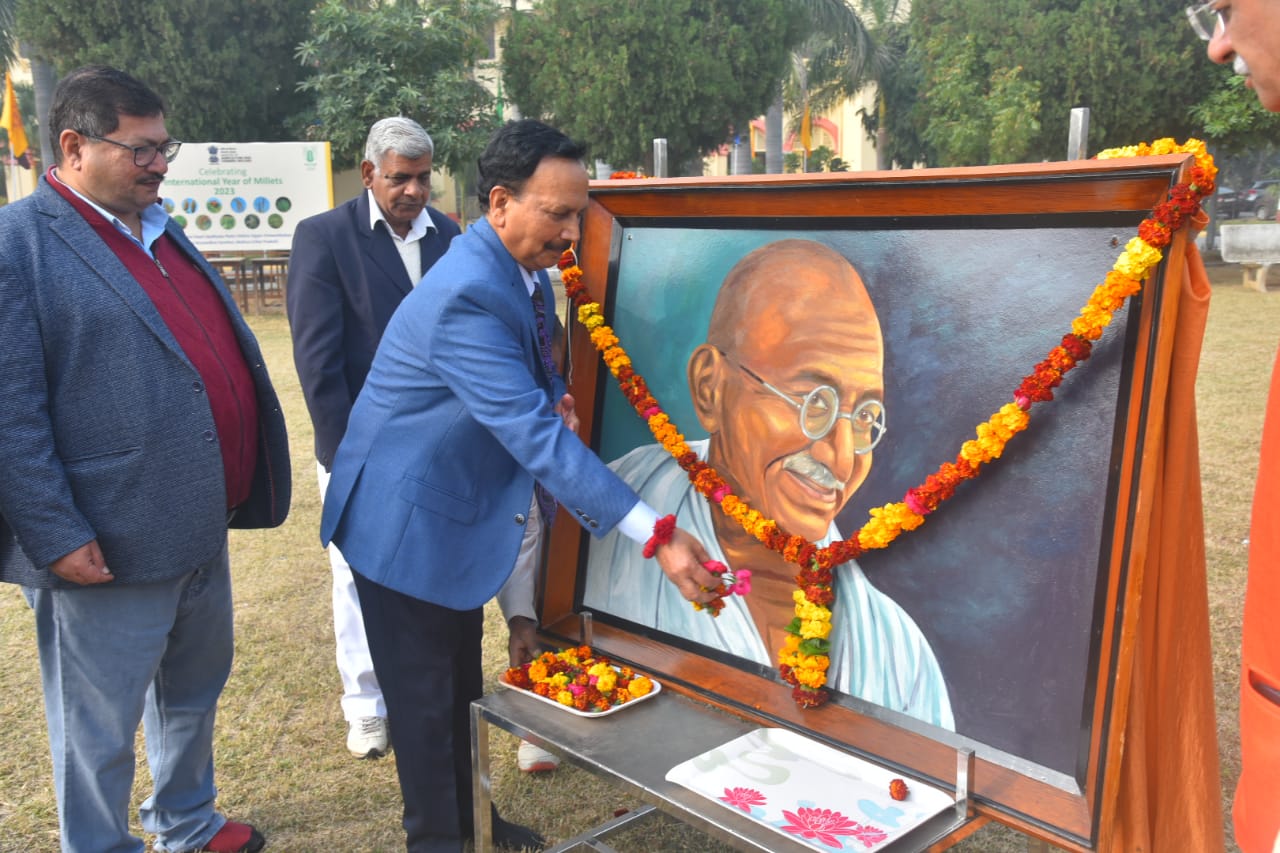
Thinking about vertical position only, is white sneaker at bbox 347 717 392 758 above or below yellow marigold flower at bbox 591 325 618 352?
below

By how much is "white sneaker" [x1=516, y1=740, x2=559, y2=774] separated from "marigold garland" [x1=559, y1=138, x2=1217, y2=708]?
142 cm

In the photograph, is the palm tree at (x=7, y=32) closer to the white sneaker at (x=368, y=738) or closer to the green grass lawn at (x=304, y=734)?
the green grass lawn at (x=304, y=734)

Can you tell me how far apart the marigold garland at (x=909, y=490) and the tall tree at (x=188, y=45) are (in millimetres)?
19251

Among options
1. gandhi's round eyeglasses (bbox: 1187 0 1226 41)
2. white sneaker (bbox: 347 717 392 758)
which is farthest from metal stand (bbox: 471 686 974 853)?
gandhi's round eyeglasses (bbox: 1187 0 1226 41)

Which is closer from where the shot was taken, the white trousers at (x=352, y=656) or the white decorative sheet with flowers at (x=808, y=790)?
the white decorative sheet with flowers at (x=808, y=790)

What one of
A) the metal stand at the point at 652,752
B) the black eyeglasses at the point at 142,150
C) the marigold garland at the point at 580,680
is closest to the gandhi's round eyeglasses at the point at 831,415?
the metal stand at the point at 652,752

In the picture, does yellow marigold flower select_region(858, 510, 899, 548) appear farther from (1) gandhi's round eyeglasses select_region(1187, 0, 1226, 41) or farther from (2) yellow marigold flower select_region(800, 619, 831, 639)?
(1) gandhi's round eyeglasses select_region(1187, 0, 1226, 41)

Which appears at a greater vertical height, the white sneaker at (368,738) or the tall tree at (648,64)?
the tall tree at (648,64)

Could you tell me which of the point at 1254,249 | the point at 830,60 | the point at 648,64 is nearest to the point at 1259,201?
the point at 830,60

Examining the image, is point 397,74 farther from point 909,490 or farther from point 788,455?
point 909,490

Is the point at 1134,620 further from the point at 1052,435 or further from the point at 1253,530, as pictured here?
the point at 1253,530

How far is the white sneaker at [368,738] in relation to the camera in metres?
3.74

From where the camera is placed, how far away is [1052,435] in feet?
6.35

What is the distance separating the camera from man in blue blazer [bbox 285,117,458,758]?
11.5 feet
